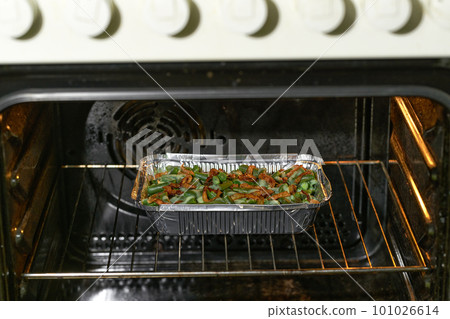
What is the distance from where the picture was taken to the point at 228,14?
915 millimetres

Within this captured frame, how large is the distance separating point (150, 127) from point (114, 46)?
589 millimetres

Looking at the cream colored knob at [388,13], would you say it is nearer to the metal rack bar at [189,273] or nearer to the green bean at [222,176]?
the metal rack bar at [189,273]

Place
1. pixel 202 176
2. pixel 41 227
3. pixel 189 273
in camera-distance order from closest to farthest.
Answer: pixel 189 273, pixel 41 227, pixel 202 176

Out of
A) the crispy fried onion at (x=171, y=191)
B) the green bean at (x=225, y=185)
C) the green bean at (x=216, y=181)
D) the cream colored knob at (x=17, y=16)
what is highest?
the cream colored knob at (x=17, y=16)

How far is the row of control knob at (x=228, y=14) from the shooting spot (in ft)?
2.97

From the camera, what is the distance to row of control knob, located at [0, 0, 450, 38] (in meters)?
0.91

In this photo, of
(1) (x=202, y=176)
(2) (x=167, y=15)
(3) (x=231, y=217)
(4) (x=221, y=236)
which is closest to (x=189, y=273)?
(3) (x=231, y=217)

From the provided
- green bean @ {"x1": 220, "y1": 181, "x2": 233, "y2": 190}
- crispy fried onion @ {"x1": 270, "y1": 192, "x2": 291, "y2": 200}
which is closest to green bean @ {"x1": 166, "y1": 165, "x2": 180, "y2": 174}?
green bean @ {"x1": 220, "y1": 181, "x2": 233, "y2": 190}

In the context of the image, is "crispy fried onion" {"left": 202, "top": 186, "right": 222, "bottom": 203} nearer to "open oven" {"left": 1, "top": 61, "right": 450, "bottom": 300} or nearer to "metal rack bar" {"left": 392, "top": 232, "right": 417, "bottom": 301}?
"open oven" {"left": 1, "top": 61, "right": 450, "bottom": 300}

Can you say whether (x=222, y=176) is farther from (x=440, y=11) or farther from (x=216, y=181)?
(x=440, y=11)

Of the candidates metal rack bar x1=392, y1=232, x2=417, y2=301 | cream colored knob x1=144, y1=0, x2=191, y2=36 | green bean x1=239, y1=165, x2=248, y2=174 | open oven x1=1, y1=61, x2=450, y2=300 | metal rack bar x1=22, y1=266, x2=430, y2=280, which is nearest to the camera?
cream colored knob x1=144, y1=0, x2=191, y2=36

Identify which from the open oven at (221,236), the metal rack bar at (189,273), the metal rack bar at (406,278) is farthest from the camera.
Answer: the metal rack bar at (406,278)

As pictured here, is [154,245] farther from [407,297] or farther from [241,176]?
[407,297]

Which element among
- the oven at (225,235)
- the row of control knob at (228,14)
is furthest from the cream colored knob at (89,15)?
the oven at (225,235)
